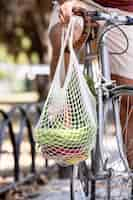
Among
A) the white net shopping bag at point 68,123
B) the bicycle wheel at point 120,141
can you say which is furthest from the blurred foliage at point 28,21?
the white net shopping bag at point 68,123

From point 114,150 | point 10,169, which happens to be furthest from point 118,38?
point 10,169

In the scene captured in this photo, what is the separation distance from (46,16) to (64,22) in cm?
923

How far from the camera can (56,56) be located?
393 centimetres

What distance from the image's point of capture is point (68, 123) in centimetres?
330

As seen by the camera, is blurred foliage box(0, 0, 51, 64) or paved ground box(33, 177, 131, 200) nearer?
paved ground box(33, 177, 131, 200)

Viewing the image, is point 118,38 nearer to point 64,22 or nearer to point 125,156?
point 64,22

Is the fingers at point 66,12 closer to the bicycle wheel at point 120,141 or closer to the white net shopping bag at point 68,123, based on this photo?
the white net shopping bag at point 68,123

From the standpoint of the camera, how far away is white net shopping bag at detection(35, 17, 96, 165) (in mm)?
3279

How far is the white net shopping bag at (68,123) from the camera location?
3.28 m

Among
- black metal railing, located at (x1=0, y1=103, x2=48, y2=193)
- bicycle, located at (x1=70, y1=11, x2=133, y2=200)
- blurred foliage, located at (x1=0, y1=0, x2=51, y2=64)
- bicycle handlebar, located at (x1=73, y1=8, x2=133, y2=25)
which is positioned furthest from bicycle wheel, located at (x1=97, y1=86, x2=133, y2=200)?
blurred foliage, located at (x1=0, y1=0, x2=51, y2=64)

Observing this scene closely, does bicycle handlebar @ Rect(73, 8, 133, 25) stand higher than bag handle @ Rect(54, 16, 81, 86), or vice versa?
bicycle handlebar @ Rect(73, 8, 133, 25)

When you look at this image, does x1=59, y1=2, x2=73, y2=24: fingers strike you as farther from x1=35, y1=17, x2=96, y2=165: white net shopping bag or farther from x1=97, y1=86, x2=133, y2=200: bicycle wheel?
x1=97, y1=86, x2=133, y2=200: bicycle wheel

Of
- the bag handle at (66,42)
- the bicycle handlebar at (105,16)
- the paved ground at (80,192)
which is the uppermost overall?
the bicycle handlebar at (105,16)

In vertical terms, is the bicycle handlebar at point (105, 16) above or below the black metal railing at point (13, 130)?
above
